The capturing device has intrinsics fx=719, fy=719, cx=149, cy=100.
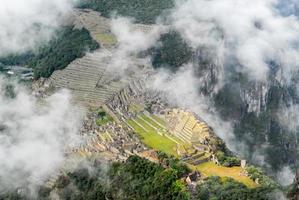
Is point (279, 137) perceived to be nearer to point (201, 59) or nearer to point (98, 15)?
point (201, 59)

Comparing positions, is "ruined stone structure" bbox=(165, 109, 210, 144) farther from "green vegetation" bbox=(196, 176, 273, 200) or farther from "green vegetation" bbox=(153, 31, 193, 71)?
"green vegetation" bbox=(153, 31, 193, 71)

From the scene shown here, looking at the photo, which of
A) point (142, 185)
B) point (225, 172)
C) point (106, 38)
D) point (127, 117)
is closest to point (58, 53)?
point (106, 38)

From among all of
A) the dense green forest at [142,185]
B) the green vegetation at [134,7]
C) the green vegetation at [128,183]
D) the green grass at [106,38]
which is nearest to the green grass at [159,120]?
the dense green forest at [142,185]

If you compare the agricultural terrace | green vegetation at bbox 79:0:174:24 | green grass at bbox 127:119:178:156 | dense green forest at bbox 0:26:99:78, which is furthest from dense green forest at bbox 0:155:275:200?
green vegetation at bbox 79:0:174:24

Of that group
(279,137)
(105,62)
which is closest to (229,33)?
(279,137)

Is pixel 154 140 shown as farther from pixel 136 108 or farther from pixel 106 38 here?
pixel 106 38
